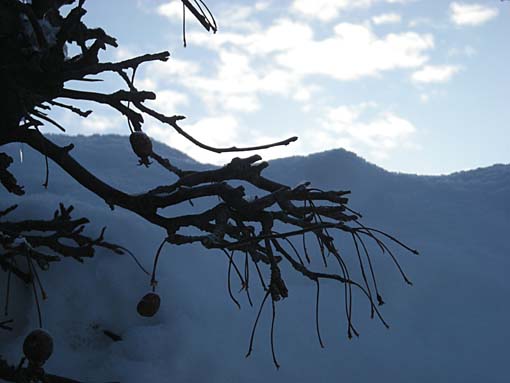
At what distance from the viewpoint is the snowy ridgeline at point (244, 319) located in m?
3.40

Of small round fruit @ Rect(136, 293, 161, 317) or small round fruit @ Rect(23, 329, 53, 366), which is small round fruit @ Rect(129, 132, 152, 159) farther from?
small round fruit @ Rect(23, 329, 53, 366)

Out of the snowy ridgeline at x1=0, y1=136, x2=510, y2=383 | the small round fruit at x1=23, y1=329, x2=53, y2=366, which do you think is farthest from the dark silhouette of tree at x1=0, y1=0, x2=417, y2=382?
the snowy ridgeline at x1=0, y1=136, x2=510, y2=383

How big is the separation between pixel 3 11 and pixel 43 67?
0.58 metres

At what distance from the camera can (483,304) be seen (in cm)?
436

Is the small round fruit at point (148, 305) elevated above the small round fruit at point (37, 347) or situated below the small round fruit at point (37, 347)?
above

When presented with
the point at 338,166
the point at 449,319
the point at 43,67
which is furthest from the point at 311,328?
the point at 338,166

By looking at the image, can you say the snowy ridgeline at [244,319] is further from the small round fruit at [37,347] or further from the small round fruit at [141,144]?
the small round fruit at [141,144]

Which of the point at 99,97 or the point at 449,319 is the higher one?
the point at 99,97

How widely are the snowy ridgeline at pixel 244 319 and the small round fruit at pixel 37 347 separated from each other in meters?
1.31

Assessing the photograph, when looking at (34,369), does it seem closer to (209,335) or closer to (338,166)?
(209,335)

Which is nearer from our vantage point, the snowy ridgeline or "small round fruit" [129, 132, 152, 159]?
"small round fruit" [129, 132, 152, 159]

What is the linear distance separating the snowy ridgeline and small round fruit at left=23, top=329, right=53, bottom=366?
1.31m

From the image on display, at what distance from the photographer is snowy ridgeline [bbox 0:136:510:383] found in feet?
11.1

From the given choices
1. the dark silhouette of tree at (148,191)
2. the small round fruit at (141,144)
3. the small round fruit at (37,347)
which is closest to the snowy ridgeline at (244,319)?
the dark silhouette of tree at (148,191)
